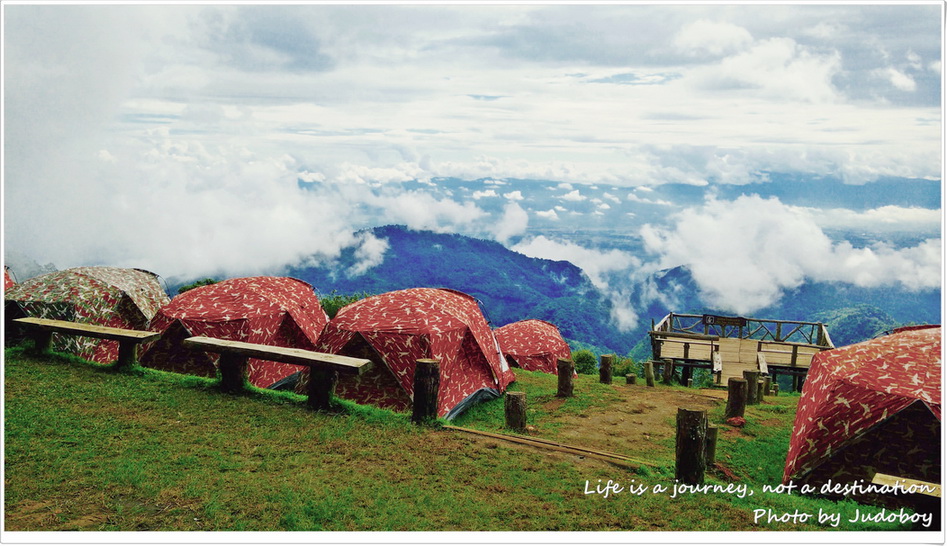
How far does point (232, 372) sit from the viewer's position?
9.58 m

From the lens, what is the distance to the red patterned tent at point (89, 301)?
13617 millimetres

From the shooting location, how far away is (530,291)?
5679 inches

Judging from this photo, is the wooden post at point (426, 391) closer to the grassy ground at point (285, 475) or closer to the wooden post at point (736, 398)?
the grassy ground at point (285, 475)

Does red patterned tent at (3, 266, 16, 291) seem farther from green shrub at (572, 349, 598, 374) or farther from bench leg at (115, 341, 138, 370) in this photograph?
green shrub at (572, 349, 598, 374)

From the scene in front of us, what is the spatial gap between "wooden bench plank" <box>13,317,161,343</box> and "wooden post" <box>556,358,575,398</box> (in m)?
7.23

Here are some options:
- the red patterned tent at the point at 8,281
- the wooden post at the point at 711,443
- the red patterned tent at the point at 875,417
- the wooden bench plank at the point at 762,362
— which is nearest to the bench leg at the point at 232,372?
the wooden post at the point at 711,443

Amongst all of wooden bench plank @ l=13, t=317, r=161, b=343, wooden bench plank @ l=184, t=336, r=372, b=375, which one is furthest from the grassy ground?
wooden bench plank @ l=13, t=317, r=161, b=343

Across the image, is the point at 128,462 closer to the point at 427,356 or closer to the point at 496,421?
the point at 427,356

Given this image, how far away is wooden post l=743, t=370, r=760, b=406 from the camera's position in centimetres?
1325

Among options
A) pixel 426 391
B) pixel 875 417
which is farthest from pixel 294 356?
pixel 875 417

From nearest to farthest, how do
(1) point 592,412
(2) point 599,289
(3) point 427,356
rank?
1. (3) point 427,356
2. (1) point 592,412
3. (2) point 599,289

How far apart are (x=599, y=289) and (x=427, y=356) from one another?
15439 cm

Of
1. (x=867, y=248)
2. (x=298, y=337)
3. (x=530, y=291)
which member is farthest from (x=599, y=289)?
(x=298, y=337)

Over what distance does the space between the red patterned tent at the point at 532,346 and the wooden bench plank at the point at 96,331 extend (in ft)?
38.1
